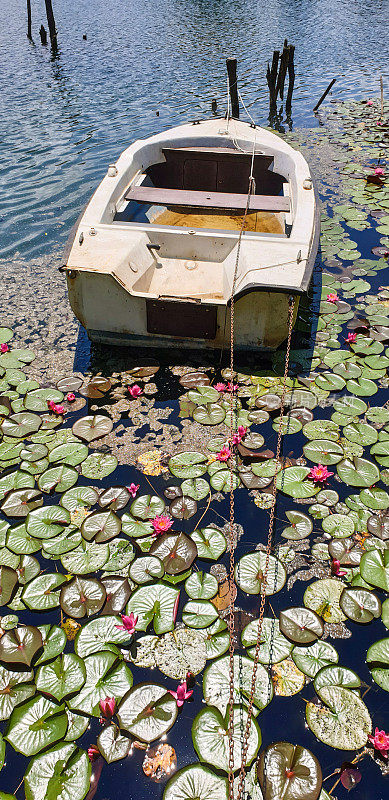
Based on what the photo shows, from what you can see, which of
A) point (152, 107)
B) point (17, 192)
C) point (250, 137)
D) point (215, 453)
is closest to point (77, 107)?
point (152, 107)

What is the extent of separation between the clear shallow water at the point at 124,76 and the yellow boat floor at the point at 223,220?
1965mm

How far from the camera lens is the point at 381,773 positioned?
2.31 metres

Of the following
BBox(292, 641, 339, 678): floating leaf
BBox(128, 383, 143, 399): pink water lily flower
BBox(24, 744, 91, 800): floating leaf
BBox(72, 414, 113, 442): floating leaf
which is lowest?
BBox(24, 744, 91, 800): floating leaf

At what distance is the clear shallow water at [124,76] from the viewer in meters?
9.41

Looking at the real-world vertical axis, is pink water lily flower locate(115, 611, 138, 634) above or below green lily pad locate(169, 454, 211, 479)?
below

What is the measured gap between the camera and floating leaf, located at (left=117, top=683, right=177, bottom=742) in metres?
2.43

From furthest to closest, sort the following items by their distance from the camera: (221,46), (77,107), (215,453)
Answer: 1. (221,46)
2. (77,107)
3. (215,453)

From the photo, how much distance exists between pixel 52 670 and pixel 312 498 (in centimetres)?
205

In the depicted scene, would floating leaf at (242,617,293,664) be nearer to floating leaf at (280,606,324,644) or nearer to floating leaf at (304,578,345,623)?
floating leaf at (280,606,324,644)

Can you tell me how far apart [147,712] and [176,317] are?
10.5 ft

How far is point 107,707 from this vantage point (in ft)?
8.00

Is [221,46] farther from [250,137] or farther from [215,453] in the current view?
[215,453]

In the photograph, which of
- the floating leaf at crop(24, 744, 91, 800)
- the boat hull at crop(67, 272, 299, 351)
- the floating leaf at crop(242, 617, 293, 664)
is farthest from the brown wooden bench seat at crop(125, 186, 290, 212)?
the floating leaf at crop(24, 744, 91, 800)

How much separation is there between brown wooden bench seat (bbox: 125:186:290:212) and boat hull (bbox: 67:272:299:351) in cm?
202
